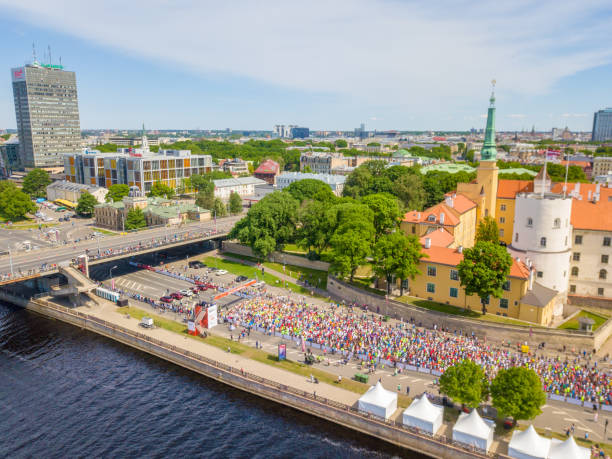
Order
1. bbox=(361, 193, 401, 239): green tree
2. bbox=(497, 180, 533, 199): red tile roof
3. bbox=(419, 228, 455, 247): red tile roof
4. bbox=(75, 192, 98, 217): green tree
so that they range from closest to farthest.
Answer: bbox=(419, 228, 455, 247): red tile roof < bbox=(361, 193, 401, 239): green tree < bbox=(497, 180, 533, 199): red tile roof < bbox=(75, 192, 98, 217): green tree

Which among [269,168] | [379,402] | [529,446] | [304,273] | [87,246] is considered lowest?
[304,273]

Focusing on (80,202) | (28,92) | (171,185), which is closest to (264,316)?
(80,202)

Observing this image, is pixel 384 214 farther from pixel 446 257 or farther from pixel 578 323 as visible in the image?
pixel 578 323

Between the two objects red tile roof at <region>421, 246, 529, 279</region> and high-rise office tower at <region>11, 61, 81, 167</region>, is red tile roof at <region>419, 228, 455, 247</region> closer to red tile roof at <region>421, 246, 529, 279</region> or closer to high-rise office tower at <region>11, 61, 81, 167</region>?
red tile roof at <region>421, 246, 529, 279</region>

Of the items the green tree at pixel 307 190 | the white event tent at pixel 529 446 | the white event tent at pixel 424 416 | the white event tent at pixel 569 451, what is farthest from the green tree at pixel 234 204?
the white event tent at pixel 569 451

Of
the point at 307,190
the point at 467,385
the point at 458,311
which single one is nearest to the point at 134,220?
the point at 307,190

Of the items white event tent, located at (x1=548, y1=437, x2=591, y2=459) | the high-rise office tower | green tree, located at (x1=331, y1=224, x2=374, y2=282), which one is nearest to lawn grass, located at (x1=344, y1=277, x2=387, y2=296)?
green tree, located at (x1=331, y1=224, x2=374, y2=282)
